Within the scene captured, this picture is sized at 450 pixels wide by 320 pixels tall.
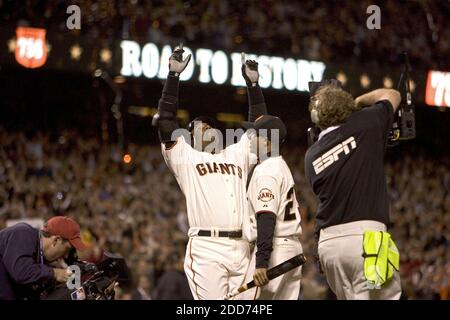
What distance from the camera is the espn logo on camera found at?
53.8 ft

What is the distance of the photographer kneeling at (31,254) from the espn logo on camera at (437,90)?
12.1 m

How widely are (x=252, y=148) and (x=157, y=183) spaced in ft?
27.4

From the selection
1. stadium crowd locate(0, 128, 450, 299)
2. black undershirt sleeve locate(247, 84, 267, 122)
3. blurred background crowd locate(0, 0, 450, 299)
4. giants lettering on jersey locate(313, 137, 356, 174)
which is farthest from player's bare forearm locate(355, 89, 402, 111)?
blurred background crowd locate(0, 0, 450, 299)

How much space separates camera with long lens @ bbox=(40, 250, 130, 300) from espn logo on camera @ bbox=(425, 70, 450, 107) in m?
11.9

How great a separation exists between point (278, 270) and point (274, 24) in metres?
11.3

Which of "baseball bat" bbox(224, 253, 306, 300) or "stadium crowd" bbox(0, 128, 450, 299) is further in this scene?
"stadium crowd" bbox(0, 128, 450, 299)

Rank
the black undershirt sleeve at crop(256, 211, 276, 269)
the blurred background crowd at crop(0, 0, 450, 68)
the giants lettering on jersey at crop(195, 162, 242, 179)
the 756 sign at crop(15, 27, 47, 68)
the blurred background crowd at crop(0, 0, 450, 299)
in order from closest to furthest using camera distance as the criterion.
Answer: the black undershirt sleeve at crop(256, 211, 276, 269)
the giants lettering on jersey at crop(195, 162, 242, 179)
the blurred background crowd at crop(0, 0, 450, 299)
the 756 sign at crop(15, 27, 47, 68)
the blurred background crowd at crop(0, 0, 450, 68)

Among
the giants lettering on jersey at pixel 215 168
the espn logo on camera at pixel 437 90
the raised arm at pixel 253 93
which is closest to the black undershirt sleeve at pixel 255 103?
the raised arm at pixel 253 93

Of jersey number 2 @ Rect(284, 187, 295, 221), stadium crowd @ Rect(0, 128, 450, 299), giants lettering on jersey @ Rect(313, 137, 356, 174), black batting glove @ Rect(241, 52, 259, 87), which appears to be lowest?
stadium crowd @ Rect(0, 128, 450, 299)

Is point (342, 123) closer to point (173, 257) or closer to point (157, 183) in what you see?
point (173, 257)

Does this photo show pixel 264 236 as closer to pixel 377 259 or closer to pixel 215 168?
pixel 215 168

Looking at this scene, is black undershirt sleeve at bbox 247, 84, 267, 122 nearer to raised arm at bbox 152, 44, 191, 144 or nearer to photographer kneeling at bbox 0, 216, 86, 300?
raised arm at bbox 152, 44, 191, 144

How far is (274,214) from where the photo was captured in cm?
532

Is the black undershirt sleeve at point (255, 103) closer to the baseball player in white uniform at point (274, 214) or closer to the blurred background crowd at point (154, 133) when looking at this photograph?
the baseball player in white uniform at point (274, 214)
